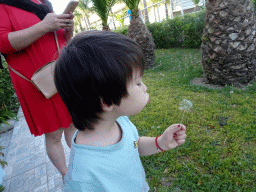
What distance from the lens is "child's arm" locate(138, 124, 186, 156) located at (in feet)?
3.69

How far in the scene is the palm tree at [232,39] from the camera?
3.35 metres

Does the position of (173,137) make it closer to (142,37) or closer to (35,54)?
(35,54)

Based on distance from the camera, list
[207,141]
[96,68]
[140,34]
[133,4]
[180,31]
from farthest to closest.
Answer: [180,31] < [140,34] < [133,4] < [207,141] < [96,68]

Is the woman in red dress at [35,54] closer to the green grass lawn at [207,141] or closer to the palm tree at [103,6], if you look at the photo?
the green grass lawn at [207,141]

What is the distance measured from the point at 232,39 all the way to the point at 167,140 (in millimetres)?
3127

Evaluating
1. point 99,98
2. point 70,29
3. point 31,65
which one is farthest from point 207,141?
point 31,65

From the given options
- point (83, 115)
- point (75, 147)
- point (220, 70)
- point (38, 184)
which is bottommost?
point (38, 184)

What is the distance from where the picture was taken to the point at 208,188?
1.76m

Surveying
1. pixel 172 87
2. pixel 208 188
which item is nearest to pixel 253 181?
pixel 208 188

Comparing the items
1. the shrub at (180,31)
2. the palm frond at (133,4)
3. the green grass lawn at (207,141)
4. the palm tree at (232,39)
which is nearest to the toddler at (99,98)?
the green grass lawn at (207,141)

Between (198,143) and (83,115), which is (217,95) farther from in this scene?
(83,115)

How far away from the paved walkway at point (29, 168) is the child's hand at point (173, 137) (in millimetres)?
1579

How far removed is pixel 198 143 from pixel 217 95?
1.51m

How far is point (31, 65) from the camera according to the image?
1491 mm
